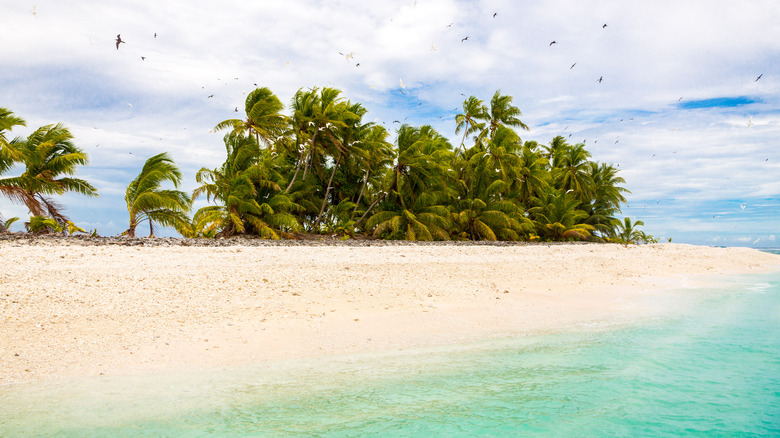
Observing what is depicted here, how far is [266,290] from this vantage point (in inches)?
323

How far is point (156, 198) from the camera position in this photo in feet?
53.4

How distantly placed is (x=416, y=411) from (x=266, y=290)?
444 centimetres

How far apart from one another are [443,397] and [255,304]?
3859 mm

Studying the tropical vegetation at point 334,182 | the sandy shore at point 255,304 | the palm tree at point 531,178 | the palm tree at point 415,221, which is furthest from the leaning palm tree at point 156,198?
the palm tree at point 531,178

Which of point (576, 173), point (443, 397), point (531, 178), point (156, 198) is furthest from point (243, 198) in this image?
point (576, 173)

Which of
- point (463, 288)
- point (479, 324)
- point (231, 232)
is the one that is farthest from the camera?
point (231, 232)

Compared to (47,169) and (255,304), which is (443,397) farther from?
(47,169)

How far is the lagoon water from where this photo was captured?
419 centimetres

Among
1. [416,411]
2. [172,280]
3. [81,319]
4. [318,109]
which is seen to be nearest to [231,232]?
[318,109]

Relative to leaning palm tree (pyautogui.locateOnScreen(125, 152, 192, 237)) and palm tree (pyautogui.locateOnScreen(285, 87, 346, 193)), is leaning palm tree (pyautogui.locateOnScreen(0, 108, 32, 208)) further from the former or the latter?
A: palm tree (pyautogui.locateOnScreen(285, 87, 346, 193))

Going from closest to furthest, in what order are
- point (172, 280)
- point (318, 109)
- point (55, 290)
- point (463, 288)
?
1. point (55, 290)
2. point (172, 280)
3. point (463, 288)
4. point (318, 109)

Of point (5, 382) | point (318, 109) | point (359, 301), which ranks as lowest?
point (5, 382)

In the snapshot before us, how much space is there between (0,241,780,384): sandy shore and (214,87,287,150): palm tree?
1198 cm

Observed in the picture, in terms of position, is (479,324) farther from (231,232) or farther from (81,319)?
(231,232)
